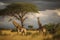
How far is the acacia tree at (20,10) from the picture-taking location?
2.31 meters

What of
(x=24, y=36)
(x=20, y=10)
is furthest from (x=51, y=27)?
(x=20, y=10)

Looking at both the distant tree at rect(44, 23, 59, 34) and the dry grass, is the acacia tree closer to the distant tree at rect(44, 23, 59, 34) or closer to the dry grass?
the dry grass

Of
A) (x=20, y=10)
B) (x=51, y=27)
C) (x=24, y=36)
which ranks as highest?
(x=20, y=10)

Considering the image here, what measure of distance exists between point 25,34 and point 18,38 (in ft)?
0.39

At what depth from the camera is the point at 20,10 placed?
7.61ft

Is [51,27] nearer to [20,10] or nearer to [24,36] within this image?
[24,36]

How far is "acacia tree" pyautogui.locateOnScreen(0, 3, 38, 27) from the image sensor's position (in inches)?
90.9

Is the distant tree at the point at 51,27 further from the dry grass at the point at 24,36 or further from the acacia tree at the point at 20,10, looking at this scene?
the acacia tree at the point at 20,10

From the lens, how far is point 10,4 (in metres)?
2.35

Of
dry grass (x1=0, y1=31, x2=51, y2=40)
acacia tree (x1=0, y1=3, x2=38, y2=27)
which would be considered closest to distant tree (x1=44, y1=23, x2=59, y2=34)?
dry grass (x1=0, y1=31, x2=51, y2=40)

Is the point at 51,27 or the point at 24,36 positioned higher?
the point at 51,27

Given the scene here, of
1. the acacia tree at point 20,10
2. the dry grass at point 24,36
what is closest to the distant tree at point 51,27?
the dry grass at point 24,36

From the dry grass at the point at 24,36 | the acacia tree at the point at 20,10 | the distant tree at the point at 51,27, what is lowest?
the dry grass at the point at 24,36

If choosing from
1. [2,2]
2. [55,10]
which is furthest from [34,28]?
[2,2]
